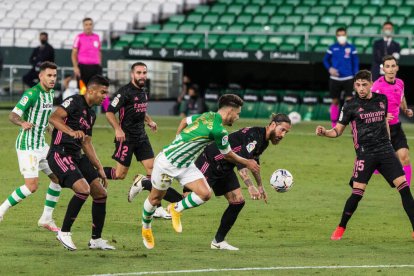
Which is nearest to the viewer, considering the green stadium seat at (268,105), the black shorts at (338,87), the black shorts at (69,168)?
the black shorts at (69,168)

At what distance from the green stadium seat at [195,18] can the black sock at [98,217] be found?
23647mm

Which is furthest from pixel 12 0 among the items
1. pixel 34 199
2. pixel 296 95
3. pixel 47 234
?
pixel 47 234

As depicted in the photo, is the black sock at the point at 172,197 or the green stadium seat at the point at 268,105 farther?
the green stadium seat at the point at 268,105

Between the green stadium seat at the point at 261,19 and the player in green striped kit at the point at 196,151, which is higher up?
the player in green striped kit at the point at 196,151

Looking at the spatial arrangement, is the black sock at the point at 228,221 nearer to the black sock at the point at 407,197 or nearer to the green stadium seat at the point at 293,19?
the black sock at the point at 407,197

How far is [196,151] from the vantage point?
11531 mm

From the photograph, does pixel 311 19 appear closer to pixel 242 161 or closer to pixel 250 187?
pixel 250 187

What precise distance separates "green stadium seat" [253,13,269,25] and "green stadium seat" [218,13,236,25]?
729 millimetres

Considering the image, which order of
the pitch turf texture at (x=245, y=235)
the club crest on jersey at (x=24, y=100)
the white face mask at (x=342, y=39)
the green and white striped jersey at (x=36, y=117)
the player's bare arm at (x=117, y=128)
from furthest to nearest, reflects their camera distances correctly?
the white face mask at (x=342, y=39)
the player's bare arm at (x=117, y=128)
the green and white striped jersey at (x=36, y=117)
the club crest on jersey at (x=24, y=100)
the pitch turf texture at (x=245, y=235)

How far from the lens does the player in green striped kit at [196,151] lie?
37.2ft

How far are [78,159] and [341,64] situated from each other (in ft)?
48.7

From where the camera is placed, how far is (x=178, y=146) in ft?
37.8

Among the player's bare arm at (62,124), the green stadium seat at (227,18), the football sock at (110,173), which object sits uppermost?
the player's bare arm at (62,124)

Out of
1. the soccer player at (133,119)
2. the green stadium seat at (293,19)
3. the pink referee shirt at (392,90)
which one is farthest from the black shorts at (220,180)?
the green stadium seat at (293,19)
